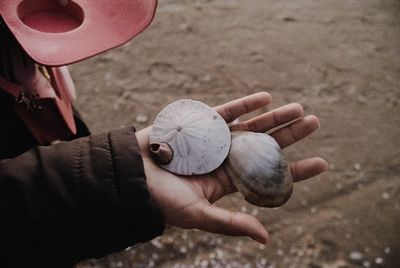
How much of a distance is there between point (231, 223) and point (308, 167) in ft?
1.39

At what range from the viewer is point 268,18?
109 inches

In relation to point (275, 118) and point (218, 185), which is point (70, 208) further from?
point (275, 118)

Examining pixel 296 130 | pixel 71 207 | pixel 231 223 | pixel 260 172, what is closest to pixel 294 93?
pixel 296 130

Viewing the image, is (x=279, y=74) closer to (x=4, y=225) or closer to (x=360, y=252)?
(x=360, y=252)

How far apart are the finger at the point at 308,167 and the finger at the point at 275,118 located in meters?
0.15

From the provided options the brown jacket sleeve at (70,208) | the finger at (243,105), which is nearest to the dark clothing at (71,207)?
the brown jacket sleeve at (70,208)

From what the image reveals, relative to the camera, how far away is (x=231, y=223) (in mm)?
1069

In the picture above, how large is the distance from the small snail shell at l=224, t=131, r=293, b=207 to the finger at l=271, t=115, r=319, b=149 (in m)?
0.10

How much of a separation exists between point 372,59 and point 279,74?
57cm

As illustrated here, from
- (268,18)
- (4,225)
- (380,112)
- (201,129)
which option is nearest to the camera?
(4,225)

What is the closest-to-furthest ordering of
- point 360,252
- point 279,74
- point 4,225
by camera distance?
point 4,225
point 360,252
point 279,74

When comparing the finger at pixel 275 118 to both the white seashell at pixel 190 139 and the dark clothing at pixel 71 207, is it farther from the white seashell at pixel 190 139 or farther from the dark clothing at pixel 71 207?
the dark clothing at pixel 71 207

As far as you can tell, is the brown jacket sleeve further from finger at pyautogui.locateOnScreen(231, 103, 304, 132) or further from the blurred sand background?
the blurred sand background

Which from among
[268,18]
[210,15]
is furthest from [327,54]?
[210,15]
